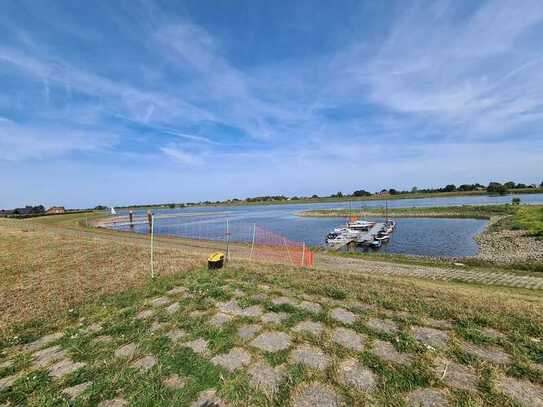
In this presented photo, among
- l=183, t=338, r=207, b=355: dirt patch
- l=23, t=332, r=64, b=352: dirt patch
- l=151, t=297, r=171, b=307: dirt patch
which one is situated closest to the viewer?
l=183, t=338, r=207, b=355: dirt patch

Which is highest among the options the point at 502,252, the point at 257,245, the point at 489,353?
the point at 489,353

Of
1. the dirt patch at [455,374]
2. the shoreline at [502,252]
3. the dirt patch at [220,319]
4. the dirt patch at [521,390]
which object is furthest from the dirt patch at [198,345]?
the shoreline at [502,252]

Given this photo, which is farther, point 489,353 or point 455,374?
point 489,353

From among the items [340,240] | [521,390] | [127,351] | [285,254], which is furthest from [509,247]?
[127,351]

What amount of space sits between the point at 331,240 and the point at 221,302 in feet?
89.6

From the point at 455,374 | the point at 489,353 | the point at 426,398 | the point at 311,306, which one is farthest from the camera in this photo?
the point at 311,306

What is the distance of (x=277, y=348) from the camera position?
323cm

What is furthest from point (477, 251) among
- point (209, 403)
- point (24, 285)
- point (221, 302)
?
point (24, 285)

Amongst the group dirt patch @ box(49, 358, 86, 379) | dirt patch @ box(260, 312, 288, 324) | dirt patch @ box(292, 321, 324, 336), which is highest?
dirt patch @ box(292, 321, 324, 336)

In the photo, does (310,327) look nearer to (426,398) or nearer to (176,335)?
(426,398)

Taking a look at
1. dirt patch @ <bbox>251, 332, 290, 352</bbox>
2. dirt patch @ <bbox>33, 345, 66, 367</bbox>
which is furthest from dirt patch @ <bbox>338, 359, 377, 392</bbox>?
dirt patch @ <bbox>33, 345, 66, 367</bbox>

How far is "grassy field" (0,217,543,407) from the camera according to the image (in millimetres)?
2482

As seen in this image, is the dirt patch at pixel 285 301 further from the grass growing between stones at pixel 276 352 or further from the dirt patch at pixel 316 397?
the dirt patch at pixel 316 397

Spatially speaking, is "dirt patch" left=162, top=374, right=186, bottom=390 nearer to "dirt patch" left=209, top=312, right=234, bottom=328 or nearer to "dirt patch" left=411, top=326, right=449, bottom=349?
"dirt patch" left=209, top=312, right=234, bottom=328
